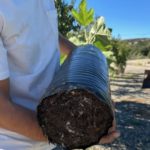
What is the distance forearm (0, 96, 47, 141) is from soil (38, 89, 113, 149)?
0.16 feet

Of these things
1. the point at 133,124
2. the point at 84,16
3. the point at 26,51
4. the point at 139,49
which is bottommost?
the point at 139,49

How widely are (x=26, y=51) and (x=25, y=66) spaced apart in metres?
0.06

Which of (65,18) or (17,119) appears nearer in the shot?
(17,119)

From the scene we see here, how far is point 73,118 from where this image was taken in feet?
4.72

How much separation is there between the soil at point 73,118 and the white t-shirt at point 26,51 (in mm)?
184

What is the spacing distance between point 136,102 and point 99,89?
10.4 metres

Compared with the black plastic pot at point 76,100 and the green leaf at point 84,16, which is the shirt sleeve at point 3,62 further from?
the green leaf at point 84,16

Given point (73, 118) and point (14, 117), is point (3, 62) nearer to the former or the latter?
point (14, 117)

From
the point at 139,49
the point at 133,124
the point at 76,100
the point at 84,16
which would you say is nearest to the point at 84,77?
the point at 76,100

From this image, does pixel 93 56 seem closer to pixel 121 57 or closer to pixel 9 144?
pixel 9 144

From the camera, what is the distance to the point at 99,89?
140 centimetres

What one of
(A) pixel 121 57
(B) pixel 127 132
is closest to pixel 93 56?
(B) pixel 127 132

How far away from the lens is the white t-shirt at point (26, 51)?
1.51 metres

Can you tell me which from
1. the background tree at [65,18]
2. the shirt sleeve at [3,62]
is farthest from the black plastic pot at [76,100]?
the background tree at [65,18]
